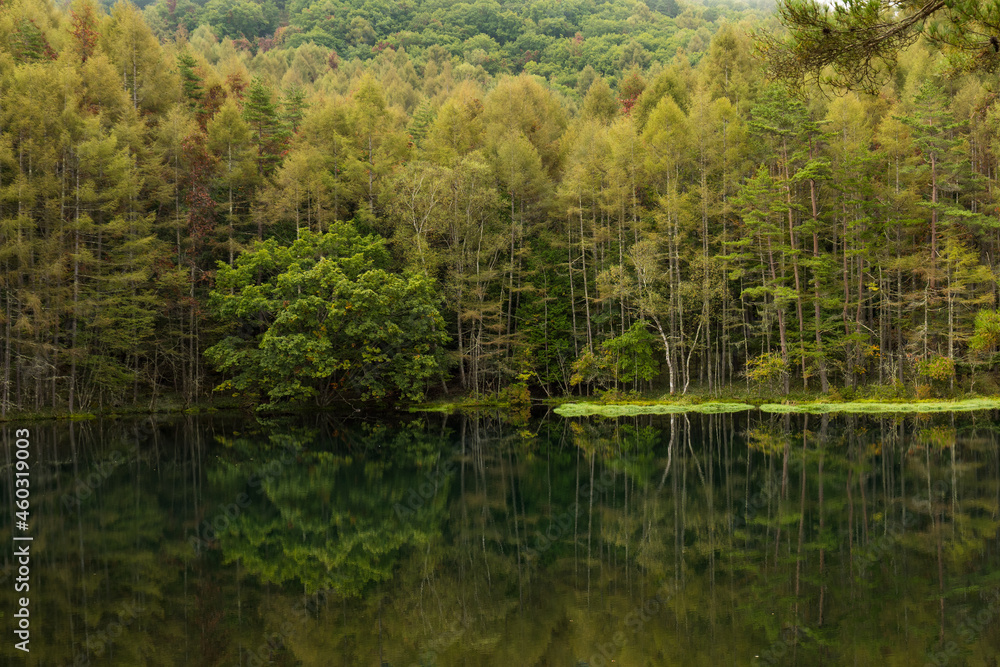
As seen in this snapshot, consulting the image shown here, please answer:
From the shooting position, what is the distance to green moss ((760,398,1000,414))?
25750mm

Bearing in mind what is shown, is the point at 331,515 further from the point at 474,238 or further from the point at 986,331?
the point at 986,331

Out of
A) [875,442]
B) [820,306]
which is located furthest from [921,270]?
[875,442]

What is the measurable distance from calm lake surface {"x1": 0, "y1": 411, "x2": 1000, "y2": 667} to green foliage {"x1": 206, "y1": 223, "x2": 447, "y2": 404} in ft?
43.1

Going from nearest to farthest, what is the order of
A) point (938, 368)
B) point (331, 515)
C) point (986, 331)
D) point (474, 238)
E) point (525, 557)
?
point (525, 557), point (331, 515), point (938, 368), point (986, 331), point (474, 238)

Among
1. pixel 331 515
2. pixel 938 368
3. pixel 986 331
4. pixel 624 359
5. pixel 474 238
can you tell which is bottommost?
pixel 331 515

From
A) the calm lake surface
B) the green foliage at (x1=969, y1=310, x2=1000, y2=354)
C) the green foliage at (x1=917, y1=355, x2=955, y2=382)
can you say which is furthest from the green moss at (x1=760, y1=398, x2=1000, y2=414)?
the calm lake surface

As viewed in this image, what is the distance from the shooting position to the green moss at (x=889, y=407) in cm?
2575

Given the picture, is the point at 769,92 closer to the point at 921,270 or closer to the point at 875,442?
the point at 921,270

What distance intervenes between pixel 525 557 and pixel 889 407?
70.6ft

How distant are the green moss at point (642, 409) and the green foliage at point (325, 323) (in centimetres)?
656

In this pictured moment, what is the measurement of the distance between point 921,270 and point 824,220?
4.65m

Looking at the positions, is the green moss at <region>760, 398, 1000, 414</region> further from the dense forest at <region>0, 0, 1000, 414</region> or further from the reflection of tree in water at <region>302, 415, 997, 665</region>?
the reflection of tree in water at <region>302, 415, 997, 665</region>

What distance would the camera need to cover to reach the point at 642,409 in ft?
96.4

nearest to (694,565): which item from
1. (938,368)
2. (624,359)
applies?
(938,368)
